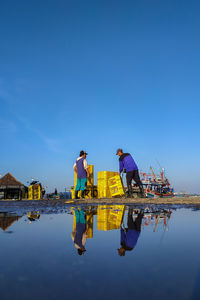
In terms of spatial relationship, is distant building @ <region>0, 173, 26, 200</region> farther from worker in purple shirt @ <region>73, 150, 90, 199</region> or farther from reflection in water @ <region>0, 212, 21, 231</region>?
reflection in water @ <region>0, 212, 21, 231</region>

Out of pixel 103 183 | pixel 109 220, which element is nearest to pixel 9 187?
pixel 103 183

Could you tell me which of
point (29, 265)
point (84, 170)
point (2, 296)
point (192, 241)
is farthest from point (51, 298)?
point (84, 170)


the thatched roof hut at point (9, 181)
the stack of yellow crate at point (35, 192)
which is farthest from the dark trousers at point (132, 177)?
the thatched roof hut at point (9, 181)

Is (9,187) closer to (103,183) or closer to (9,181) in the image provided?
(9,181)

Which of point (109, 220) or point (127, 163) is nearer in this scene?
point (109, 220)

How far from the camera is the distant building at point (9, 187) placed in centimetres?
3541

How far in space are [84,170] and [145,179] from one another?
88.2ft

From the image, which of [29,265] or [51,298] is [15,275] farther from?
[51,298]

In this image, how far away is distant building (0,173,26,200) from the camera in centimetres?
3541

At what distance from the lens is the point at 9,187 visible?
35.3 meters

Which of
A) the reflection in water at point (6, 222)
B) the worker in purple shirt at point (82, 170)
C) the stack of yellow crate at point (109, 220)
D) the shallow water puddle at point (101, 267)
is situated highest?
the worker in purple shirt at point (82, 170)

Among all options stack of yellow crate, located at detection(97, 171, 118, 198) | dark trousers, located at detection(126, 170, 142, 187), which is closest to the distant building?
stack of yellow crate, located at detection(97, 171, 118, 198)

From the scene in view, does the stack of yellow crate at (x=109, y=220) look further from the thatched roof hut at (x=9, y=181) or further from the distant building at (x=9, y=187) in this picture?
the thatched roof hut at (x=9, y=181)

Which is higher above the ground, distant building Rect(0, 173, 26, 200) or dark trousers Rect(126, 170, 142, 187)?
distant building Rect(0, 173, 26, 200)
